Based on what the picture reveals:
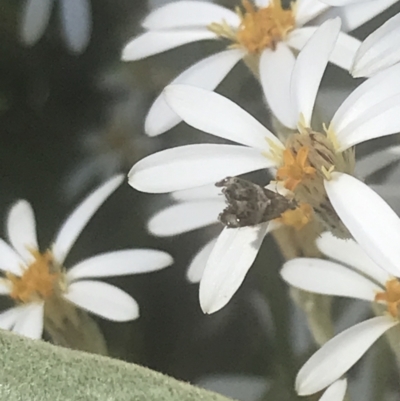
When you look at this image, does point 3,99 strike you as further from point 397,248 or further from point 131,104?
point 397,248

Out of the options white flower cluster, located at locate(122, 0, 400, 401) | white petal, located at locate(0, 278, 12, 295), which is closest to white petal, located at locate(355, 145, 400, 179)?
white flower cluster, located at locate(122, 0, 400, 401)

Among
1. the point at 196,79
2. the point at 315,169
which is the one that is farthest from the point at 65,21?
the point at 315,169

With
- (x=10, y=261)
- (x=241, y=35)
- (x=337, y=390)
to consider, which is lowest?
(x=337, y=390)

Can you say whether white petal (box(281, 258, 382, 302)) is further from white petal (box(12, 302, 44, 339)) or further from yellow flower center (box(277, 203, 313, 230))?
white petal (box(12, 302, 44, 339))

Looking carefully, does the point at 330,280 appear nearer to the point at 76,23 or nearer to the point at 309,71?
the point at 309,71

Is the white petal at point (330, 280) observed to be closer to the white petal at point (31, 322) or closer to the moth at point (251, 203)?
the moth at point (251, 203)

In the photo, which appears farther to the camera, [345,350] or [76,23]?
[76,23]
